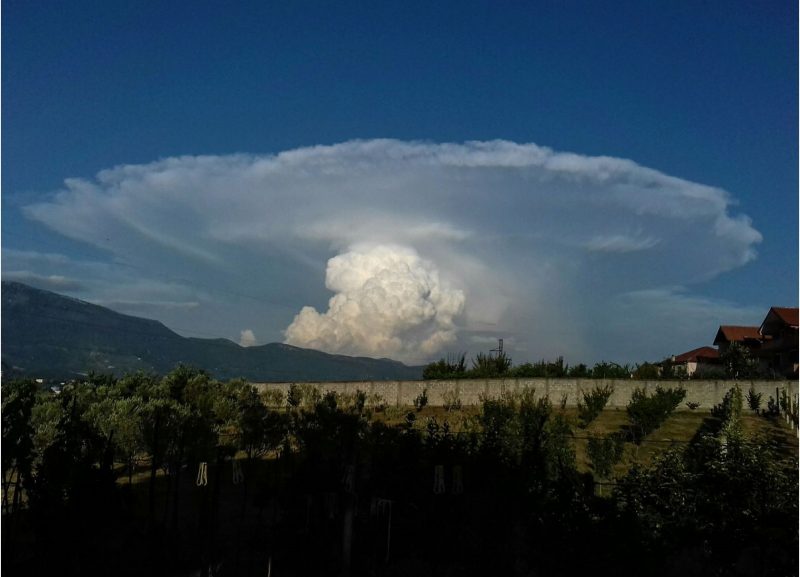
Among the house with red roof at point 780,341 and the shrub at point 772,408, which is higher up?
the house with red roof at point 780,341

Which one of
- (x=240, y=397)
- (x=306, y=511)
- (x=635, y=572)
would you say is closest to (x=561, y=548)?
(x=635, y=572)

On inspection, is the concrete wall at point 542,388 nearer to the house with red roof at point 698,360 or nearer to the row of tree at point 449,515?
the house with red roof at point 698,360

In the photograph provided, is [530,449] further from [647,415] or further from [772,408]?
[772,408]

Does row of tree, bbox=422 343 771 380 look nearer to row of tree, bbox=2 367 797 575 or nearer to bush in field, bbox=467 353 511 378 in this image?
bush in field, bbox=467 353 511 378

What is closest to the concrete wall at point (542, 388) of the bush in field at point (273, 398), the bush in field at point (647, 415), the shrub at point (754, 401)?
the shrub at point (754, 401)

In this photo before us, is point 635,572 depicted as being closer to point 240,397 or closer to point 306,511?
point 306,511

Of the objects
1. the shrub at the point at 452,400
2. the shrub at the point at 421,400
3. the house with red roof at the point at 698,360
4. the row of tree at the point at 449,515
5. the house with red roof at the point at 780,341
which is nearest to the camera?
the row of tree at the point at 449,515

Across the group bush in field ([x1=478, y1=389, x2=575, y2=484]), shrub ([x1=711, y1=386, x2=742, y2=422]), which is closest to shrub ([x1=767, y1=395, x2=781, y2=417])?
shrub ([x1=711, y1=386, x2=742, y2=422])
